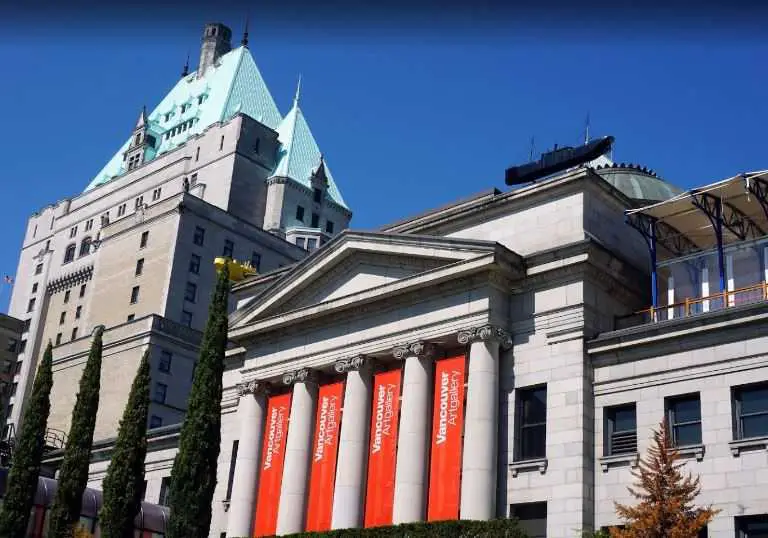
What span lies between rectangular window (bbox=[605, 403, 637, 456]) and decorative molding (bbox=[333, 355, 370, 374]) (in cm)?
1087

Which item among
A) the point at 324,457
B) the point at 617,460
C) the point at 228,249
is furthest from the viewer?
the point at 228,249

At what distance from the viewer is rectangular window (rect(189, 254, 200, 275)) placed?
103312mm

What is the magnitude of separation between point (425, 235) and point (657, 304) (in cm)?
1028

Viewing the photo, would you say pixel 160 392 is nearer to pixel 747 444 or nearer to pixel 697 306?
pixel 697 306

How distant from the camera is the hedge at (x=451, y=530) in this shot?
3684 centimetres

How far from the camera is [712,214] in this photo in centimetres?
4312

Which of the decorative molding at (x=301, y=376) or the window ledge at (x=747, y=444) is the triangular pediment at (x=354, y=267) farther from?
the window ledge at (x=747, y=444)

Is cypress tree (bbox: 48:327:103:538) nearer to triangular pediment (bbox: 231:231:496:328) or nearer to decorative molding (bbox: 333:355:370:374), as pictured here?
triangular pediment (bbox: 231:231:496:328)

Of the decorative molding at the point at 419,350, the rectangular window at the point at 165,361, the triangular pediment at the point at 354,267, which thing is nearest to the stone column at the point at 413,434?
the decorative molding at the point at 419,350

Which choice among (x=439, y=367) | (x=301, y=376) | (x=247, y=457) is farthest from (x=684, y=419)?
(x=247, y=457)

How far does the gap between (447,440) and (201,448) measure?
977cm

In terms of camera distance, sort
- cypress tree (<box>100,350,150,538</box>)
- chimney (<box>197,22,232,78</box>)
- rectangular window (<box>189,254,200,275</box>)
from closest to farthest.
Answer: cypress tree (<box>100,350,150,538</box>) → rectangular window (<box>189,254,200,275</box>) → chimney (<box>197,22,232,78</box>)

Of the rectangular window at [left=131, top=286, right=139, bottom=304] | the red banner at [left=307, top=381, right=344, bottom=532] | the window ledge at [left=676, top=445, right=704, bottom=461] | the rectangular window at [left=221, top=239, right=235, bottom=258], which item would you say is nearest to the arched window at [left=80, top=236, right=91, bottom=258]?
the rectangular window at [left=131, top=286, right=139, bottom=304]

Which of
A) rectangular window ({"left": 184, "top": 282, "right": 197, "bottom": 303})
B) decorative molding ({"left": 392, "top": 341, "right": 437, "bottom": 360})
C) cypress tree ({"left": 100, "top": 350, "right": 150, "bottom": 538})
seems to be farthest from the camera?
rectangular window ({"left": 184, "top": 282, "right": 197, "bottom": 303})
